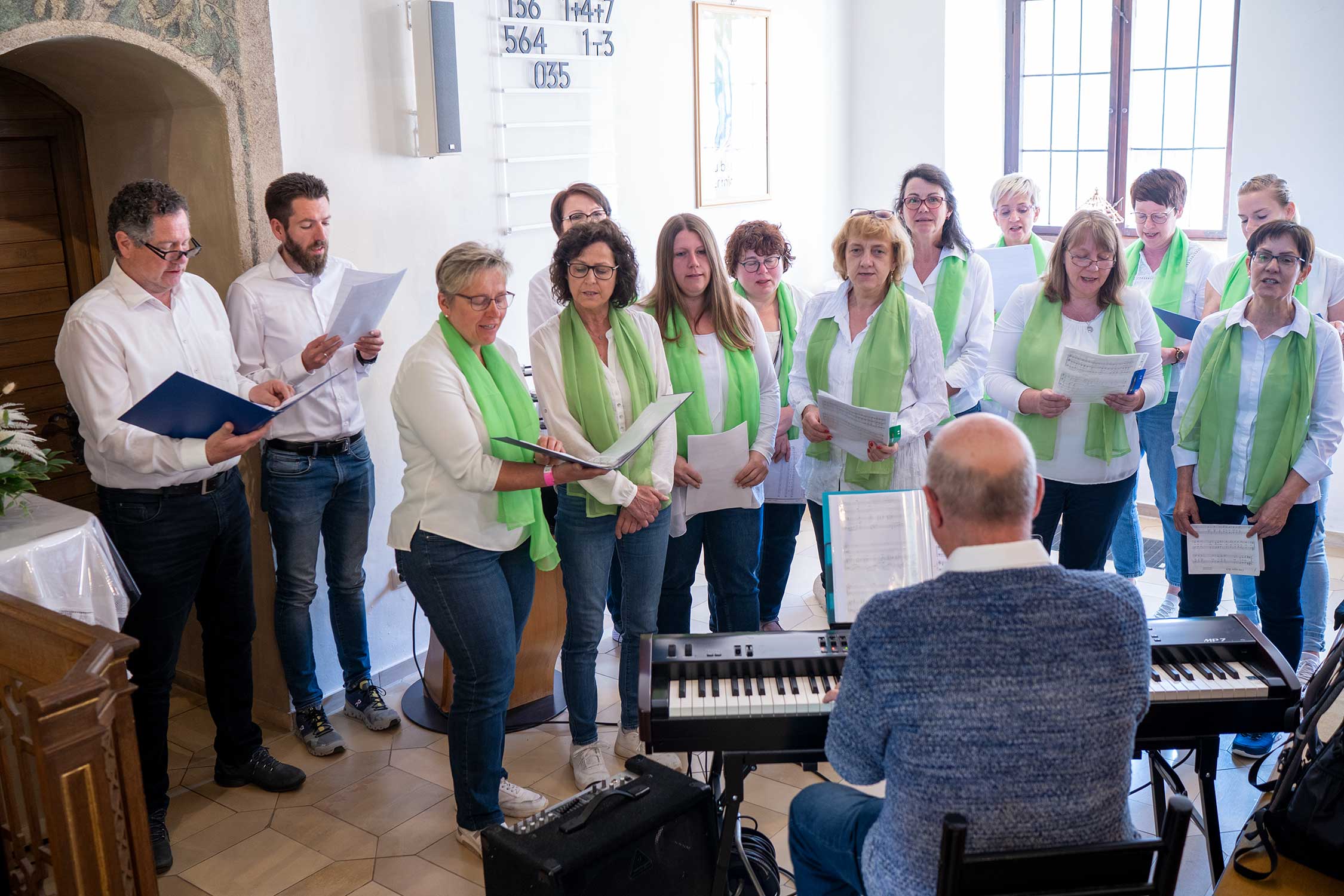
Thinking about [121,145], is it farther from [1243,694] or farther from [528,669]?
[1243,694]

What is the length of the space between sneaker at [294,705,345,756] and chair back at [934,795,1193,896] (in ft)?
8.33

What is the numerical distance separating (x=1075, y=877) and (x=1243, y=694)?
0.96 meters

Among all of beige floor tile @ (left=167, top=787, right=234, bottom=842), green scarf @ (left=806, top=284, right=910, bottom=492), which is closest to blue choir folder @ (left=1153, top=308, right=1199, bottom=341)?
green scarf @ (left=806, top=284, right=910, bottom=492)

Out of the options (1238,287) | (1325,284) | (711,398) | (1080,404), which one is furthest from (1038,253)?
(711,398)

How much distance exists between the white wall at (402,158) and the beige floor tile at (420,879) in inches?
41.8

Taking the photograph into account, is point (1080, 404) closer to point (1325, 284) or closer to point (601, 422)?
point (1325, 284)

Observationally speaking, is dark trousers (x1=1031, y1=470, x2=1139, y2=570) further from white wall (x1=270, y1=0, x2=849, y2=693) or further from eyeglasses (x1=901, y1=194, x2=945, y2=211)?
white wall (x1=270, y1=0, x2=849, y2=693)

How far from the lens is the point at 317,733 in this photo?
3.71 m

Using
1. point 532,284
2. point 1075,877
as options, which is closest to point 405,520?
point 532,284

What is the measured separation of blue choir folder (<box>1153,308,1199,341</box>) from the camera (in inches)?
155

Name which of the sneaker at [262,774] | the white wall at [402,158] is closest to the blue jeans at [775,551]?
the white wall at [402,158]

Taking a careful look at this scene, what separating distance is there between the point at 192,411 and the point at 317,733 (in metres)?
1.37

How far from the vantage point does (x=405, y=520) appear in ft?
9.22

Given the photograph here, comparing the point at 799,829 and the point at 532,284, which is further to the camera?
the point at 532,284
